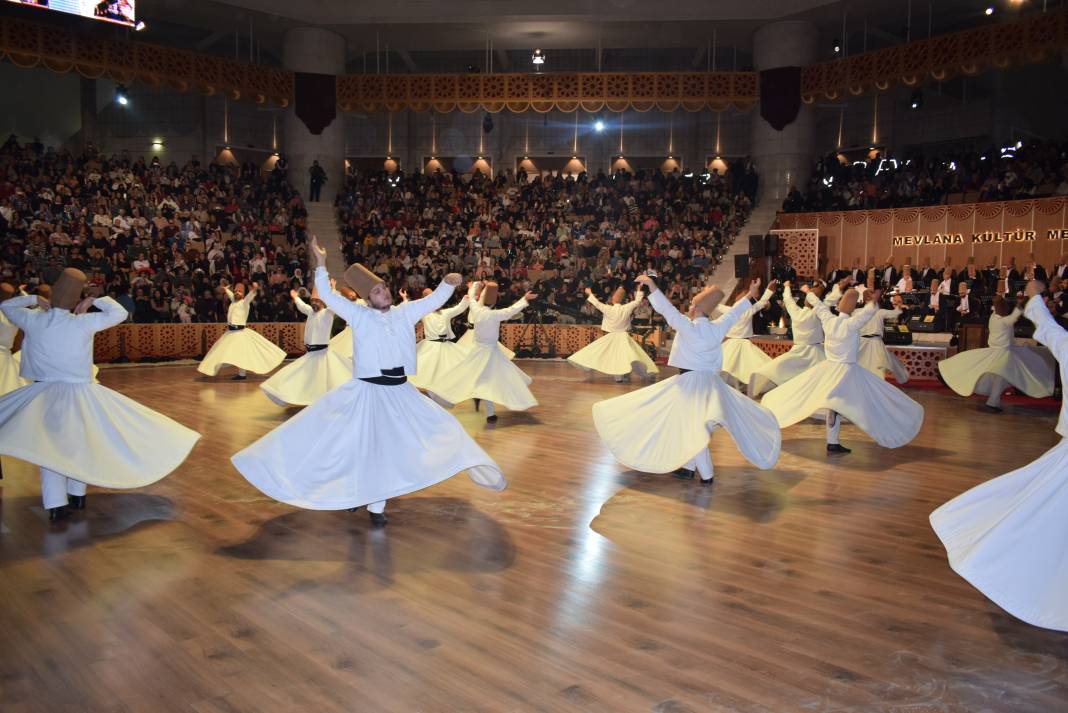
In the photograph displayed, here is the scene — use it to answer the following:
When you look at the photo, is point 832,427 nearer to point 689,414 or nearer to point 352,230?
point 689,414

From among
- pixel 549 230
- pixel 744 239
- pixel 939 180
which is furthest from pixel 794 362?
pixel 549 230

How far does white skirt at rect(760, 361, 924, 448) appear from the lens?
27.1ft

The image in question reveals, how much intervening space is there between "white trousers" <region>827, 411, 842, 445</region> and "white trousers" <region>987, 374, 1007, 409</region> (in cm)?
438

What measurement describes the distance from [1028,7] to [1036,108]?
3299mm

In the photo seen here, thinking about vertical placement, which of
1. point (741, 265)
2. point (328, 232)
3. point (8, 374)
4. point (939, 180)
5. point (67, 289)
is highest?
point (939, 180)

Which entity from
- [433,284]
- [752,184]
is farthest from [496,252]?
[752,184]

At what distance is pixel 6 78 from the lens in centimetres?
2388

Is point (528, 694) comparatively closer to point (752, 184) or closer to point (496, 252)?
point (496, 252)

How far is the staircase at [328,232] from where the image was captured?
22.8m

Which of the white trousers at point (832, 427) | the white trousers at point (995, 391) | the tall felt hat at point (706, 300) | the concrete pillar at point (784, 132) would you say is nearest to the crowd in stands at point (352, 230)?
the concrete pillar at point (784, 132)

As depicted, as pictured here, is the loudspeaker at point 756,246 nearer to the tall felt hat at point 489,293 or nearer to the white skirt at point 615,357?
the white skirt at point 615,357

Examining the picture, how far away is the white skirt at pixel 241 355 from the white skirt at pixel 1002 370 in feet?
33.6

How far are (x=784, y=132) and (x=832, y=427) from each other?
16767mm

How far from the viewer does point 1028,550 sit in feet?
13.4
